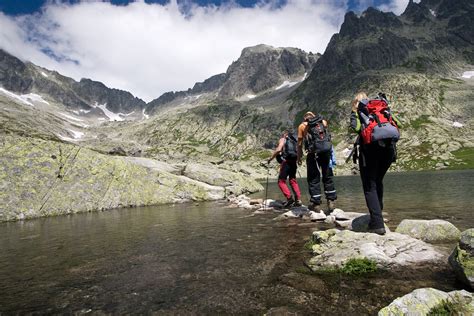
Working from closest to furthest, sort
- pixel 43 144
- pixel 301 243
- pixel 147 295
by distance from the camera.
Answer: pixel 147 295
pixel 301 243
pixel 43 144

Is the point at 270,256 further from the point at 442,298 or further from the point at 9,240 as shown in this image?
the point at 9,240

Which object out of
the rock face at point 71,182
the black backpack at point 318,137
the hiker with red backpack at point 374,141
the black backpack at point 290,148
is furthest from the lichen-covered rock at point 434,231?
the rock face at point 71,182

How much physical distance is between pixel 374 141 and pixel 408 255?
3031 mm

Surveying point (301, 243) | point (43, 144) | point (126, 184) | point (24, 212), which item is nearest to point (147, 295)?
point (301, 243)

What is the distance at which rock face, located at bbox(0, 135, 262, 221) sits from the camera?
877 inches

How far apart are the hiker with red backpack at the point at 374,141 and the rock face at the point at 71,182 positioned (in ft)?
74.1

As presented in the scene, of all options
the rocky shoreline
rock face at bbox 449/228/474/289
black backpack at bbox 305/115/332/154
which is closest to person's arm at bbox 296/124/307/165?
black backpack at bbox 305/115/332/154

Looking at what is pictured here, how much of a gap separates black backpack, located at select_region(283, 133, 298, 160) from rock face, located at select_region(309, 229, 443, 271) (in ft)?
25.5

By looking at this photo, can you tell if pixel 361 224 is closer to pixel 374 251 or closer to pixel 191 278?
pixel 374 251

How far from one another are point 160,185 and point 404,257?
83.9ft

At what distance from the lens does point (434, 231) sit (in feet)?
29.0

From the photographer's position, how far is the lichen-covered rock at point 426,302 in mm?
4027

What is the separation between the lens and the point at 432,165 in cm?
15475

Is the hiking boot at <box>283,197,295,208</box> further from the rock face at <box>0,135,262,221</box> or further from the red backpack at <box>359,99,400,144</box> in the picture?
the rock face at <box>0,135,262,221</box>
